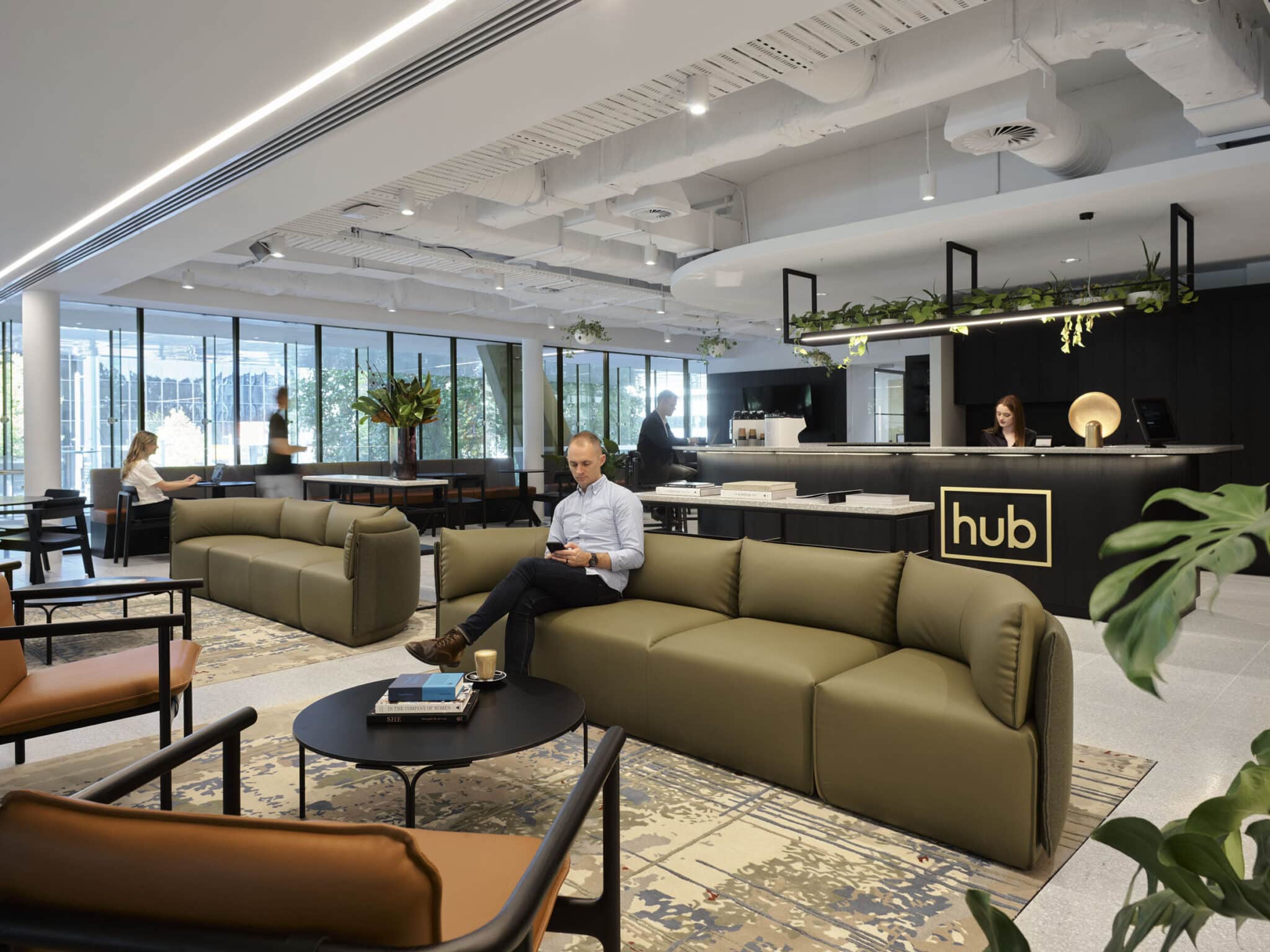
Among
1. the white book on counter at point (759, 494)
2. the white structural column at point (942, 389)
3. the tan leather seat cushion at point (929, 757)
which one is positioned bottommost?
the tan leather seat cushion at point (929, 757)

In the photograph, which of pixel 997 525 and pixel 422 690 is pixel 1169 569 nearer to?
pixel 422 690

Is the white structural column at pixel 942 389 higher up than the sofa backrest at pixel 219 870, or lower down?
higher up

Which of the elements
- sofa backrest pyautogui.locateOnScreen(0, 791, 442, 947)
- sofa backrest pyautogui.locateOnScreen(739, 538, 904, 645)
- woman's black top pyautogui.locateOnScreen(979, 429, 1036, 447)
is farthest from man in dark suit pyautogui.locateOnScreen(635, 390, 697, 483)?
sofa backrest pyautogui.locateOnScreen(0, 791, 442, 947)

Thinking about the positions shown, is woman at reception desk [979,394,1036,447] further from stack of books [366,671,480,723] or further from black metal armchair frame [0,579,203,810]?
Result: black metal armchair frame [0,579,203,810]

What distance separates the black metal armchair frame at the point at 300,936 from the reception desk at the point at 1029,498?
142 inches

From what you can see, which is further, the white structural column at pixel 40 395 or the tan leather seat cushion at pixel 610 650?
the white structural column at pixel 40 395

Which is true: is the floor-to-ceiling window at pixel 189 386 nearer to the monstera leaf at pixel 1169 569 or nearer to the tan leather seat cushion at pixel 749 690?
the tan leather seat cushion at pixel 749 690

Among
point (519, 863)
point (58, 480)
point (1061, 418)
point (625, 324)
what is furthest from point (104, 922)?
point (625, 324)

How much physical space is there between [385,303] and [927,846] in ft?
32.9

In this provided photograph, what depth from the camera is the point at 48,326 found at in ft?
28.5

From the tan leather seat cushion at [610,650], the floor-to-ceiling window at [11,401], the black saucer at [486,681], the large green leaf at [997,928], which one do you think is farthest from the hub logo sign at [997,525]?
the floor-to-ceiling window at [11,401]

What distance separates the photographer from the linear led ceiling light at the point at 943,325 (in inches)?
254

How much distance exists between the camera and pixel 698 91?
4.25m

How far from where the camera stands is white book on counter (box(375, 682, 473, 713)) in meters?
2.60
